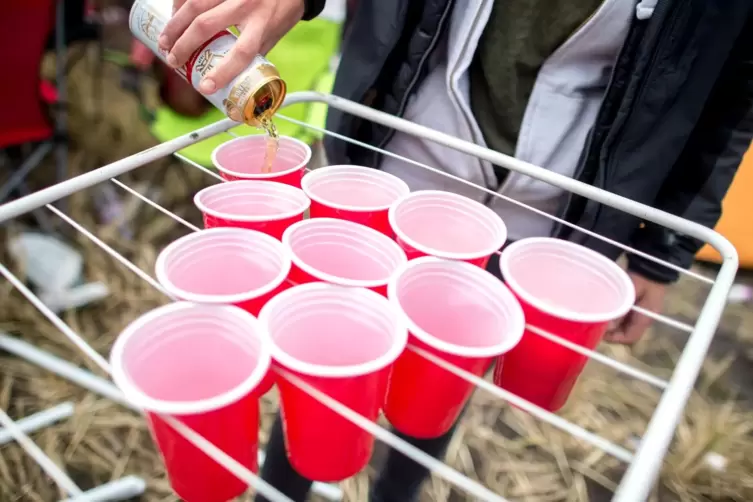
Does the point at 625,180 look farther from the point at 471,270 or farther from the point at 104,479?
the point at 104,479

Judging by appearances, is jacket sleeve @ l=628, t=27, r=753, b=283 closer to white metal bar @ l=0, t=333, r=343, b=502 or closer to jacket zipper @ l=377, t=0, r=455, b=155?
jacket zipper @ l=377, t=0, r=455, b=155

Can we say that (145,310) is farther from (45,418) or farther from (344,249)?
(344,249)

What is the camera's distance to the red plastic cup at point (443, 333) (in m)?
0.55

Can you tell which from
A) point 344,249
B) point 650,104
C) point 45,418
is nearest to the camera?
point 344,249

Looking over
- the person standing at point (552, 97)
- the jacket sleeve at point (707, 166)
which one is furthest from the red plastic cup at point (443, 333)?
the jacket sleeve at point (707, 166)

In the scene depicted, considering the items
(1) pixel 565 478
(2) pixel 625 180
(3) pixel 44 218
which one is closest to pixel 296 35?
(3) pixel 44 218

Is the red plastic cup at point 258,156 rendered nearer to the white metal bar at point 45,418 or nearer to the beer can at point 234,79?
the beer can at point 234,79

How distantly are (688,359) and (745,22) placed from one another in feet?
1.67

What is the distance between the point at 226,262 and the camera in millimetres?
664

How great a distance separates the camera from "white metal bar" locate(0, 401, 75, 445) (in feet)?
4.52

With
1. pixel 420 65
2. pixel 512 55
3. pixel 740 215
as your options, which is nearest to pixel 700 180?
pixel 512 55

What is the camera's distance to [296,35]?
171 cm

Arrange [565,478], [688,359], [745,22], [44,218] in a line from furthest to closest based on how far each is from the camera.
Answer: [44,218] → [565,478] → [745,22] → [688,359]

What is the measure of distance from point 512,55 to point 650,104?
0.20 metres
